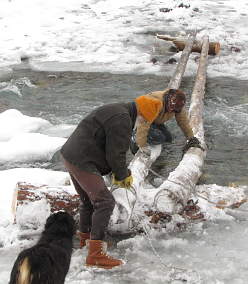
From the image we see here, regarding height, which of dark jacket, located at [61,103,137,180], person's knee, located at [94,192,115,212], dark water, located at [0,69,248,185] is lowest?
dark water, located at [0,69,248,185]

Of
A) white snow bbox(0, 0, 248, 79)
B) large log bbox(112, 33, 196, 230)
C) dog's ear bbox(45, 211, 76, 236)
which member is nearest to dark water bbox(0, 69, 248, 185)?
white snow bbox(0, 0, 248, 79)

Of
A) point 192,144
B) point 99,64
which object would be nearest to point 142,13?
point 99,64

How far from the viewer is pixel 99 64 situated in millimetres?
12547

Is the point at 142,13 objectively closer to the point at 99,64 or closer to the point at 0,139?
the point at 99,64

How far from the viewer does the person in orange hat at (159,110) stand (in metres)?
4.52

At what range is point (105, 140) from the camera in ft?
14.1

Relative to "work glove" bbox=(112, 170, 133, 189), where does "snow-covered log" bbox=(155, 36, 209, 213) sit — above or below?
below

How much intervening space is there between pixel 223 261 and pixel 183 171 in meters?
1.43

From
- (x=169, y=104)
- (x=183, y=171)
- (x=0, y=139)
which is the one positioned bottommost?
(x=0, y=139)

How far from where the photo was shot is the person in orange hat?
4.52 m

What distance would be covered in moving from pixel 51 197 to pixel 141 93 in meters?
5.59

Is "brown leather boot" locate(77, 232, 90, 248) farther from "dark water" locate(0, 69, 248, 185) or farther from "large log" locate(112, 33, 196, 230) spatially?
"dark water" locate(0, 69, 248, 185)

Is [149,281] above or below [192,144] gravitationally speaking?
below

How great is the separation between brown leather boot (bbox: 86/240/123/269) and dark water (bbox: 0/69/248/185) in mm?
2647
